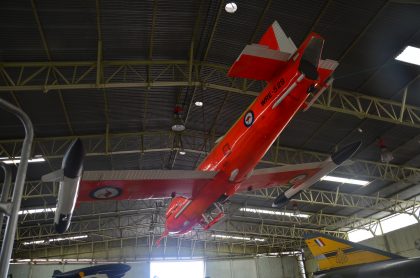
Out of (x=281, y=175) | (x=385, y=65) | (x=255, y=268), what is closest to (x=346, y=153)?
(x=281, y=175)

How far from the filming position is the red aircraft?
6707 millimetres

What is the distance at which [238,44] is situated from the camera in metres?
11.4

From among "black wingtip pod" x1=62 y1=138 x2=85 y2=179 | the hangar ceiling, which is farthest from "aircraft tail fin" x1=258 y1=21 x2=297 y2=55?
"black wingtip pod" x1=62 y1=138 x2=85 y2=179

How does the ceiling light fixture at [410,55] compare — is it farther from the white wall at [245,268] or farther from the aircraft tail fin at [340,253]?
→ the white wall at [245,268]

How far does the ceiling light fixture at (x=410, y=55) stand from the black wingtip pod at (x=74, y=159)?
11292 mm

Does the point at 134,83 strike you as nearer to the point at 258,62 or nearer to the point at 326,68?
the point at 258,62

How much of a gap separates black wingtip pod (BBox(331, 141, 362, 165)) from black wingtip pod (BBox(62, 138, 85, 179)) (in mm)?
6830

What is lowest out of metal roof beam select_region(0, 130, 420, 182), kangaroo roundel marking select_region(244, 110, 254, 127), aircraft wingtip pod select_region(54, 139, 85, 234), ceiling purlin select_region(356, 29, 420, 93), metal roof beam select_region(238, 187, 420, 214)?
aircraft wingtip pod select_region(54, 139, 85, 234)

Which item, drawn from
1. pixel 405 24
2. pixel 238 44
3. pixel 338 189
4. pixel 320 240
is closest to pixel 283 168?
pixel 320 240

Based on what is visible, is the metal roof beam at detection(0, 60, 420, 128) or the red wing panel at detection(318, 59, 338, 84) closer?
the red wing panel at detection(318, 59, 338, 84)

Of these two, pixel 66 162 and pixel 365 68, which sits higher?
pixel 365 68

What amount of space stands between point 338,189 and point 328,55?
43.2 feet

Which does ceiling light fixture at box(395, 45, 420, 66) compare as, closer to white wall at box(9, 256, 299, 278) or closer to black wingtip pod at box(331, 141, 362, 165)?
black wingtip pod at box(331, 141, 362, 165)

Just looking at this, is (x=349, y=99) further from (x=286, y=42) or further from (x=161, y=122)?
(x=161, y=122)
